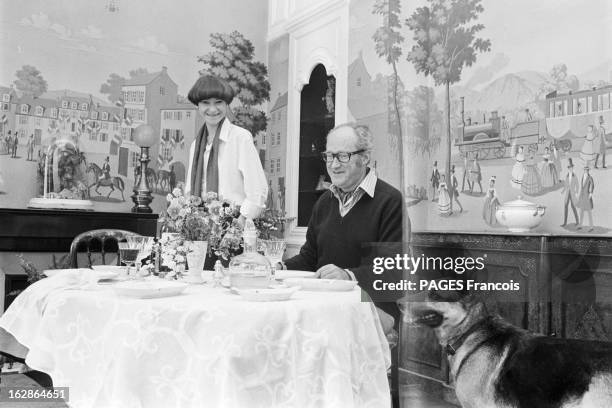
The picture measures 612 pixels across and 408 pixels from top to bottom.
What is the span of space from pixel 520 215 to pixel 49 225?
3.27 metres

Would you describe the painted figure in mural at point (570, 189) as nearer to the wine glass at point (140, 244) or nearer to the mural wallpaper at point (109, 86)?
the wine glass at point (140, 244)

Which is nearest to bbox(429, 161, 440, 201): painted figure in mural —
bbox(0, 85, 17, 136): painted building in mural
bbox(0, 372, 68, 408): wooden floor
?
bbox(0, 372, 68, 408): wooden floor

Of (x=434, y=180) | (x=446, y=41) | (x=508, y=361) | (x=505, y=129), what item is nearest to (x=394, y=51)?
(x=446, y=41)

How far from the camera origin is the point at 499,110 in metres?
2.86

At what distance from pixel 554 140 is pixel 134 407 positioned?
1.97 meters

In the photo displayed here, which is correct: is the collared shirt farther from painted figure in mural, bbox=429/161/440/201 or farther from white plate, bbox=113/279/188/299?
white plate, bbox=113/279/188/299

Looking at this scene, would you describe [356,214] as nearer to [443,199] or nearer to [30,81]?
[443,199]

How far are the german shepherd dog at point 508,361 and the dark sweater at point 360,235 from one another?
241 mm

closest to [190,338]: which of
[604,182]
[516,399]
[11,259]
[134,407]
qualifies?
[134,407]

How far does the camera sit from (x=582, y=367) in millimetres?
2043

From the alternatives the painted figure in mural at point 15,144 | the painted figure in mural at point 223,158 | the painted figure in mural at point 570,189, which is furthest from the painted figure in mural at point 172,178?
the painted figure in mural at point 570,189

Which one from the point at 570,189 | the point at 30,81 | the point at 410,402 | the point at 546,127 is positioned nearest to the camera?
the point at 570,189

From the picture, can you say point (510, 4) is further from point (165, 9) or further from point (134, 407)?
point (165, 9)

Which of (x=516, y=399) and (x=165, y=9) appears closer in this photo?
(x=516, y=399)
